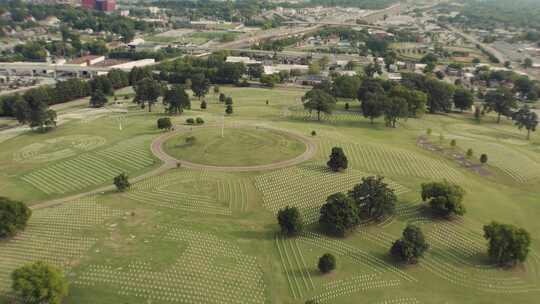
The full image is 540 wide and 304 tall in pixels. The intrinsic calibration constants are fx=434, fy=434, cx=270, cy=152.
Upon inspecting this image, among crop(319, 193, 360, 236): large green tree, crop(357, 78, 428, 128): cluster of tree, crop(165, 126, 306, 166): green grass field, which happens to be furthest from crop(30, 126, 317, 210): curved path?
crop(357, 78, 428, 128): cluster of tree

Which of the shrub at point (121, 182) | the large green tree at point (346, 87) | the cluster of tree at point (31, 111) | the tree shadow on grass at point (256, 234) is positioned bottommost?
the tree shadow on grass at point (256, 234)

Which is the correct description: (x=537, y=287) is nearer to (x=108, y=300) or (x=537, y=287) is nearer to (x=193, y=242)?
(x=193, y=242)

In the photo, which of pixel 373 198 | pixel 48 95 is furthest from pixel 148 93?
pixel 373 198

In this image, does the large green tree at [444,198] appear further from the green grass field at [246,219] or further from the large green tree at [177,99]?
the large green tree at [177,99]

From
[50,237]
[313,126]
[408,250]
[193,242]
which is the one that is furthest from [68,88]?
[408,250]

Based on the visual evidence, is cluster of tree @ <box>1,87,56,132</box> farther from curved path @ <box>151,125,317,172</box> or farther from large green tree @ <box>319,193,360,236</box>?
large green tree @ <box>319,193,360,236</box>

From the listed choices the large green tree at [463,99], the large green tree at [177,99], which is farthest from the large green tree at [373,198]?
the large green tree at [463,99]
